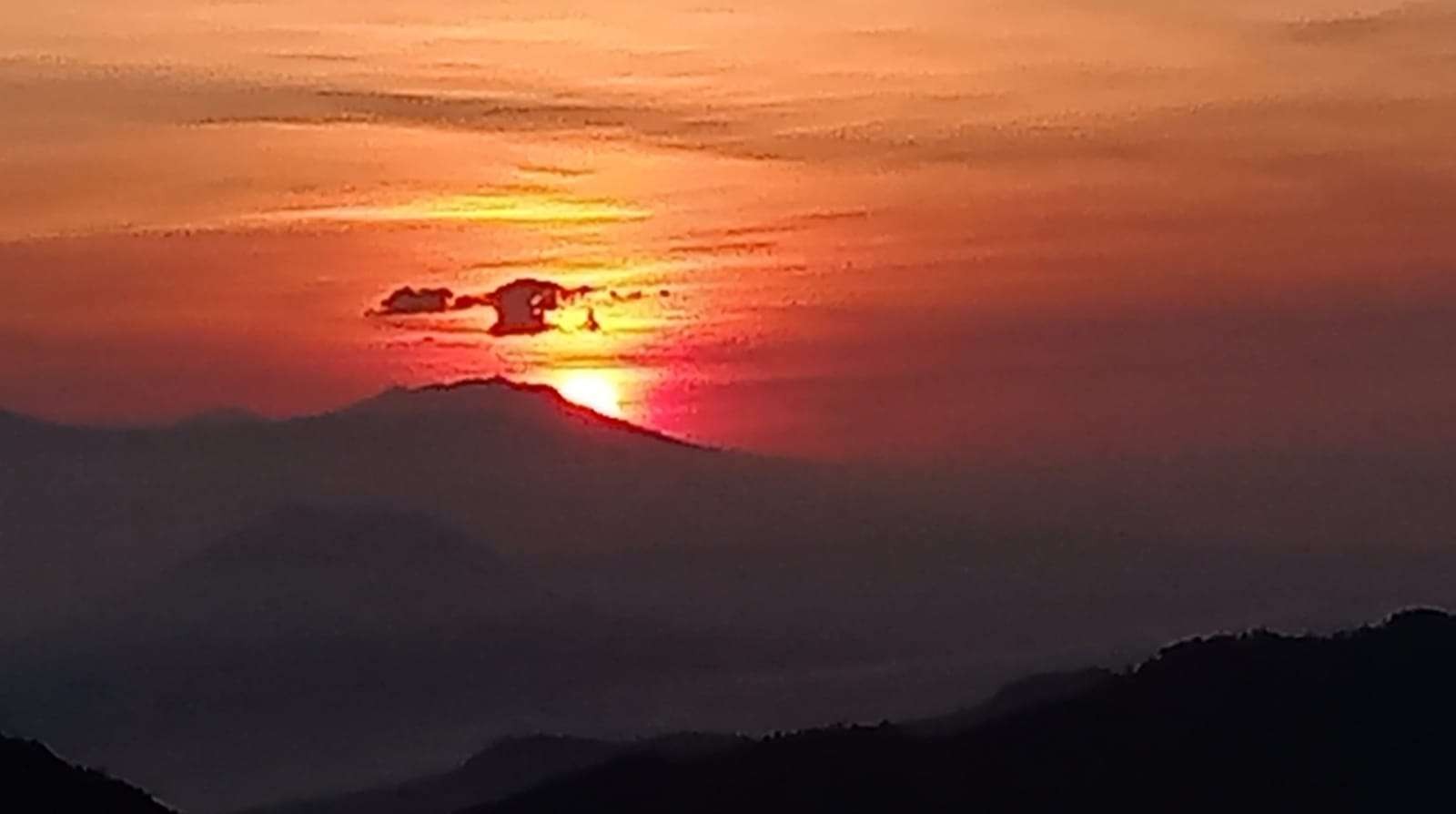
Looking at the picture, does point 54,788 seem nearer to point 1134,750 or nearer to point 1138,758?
point 1138,758

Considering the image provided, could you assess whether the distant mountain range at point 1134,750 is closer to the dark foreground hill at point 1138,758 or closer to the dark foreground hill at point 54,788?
the dark foreground hill at point 1138,758

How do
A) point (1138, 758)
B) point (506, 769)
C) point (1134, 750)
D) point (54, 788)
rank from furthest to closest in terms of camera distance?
1. point (506, 769)
2. point (1134, 750)
3. point (1138, 758)
4. point (54, 788)

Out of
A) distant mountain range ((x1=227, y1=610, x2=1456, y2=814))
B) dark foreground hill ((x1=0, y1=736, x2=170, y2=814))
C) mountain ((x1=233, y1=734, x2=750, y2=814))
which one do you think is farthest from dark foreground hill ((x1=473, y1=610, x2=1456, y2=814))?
dark foreground hill ((x1=0, y1=736, x2=170, y2=814))

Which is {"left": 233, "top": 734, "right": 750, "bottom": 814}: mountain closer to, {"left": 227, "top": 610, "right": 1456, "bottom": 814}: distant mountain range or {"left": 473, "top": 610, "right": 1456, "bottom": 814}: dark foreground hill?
{"left": 227, "top": 610, "right": 1456, "bottom": 814}: distant mountain range

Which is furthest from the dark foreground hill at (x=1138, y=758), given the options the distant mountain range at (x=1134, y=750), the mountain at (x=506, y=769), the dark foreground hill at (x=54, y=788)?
the dark foreground hill at (x=54, y=788)

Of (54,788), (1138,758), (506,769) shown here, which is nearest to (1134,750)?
(1138,758)
